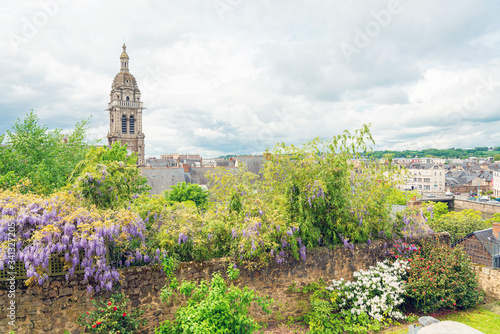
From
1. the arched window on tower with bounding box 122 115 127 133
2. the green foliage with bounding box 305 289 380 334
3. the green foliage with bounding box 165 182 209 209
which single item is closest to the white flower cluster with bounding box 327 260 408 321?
the green foliage with bounding box 305 289 380 334

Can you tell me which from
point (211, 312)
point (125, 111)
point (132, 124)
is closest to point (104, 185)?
point (211, 312)

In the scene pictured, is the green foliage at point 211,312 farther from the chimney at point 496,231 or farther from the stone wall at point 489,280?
the chimney at point 496,231

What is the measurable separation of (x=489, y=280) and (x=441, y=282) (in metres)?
2.28

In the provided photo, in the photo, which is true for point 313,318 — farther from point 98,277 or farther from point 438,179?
point 438,179

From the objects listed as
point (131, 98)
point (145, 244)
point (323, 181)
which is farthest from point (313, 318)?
point (131, 98)

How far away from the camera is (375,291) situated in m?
7.84

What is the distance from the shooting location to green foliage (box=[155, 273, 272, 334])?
5.54 metres

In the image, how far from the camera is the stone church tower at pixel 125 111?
63.9 metres

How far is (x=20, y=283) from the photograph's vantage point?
5637 millimetres

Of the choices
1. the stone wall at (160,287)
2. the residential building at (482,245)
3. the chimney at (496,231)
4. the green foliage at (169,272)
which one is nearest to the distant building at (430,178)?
the chimney at (496,231)

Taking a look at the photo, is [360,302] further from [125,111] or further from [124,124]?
[124,124]

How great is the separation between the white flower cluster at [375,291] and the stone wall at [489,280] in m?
2.54

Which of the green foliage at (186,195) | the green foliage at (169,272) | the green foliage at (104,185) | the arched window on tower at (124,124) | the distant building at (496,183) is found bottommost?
the distant building at (496,183)

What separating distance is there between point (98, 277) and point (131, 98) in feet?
217
